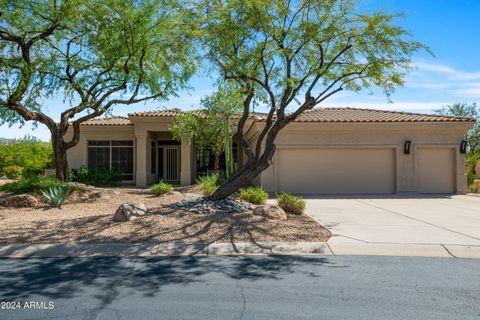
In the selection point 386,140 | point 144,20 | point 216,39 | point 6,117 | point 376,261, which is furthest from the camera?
point 386,140

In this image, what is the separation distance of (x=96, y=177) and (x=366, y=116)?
44.9ft

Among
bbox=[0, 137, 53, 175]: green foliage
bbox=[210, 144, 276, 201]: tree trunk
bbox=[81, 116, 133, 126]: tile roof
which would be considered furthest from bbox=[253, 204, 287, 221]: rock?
bbox=[0, 137, 53, 175]: green foliage

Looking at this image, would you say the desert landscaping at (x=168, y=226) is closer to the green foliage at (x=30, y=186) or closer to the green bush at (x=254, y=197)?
the green bush at (x=254, y=197)

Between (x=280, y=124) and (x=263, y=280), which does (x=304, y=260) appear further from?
(x=280, y=124)

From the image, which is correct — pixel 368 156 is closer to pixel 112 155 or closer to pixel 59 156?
pixel 59 156

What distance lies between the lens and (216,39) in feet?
35.2

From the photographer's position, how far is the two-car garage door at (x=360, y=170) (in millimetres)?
18203

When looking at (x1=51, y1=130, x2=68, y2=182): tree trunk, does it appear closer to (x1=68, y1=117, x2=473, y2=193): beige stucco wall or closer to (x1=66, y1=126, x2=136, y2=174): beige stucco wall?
(x1=66, y1=126, x2=136, y2=174): beige stucco wall

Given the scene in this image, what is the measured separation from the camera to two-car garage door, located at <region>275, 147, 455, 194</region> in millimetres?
18203

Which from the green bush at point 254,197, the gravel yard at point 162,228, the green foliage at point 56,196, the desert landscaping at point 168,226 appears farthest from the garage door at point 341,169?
the green foliage at point 56,196

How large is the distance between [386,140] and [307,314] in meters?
15.1

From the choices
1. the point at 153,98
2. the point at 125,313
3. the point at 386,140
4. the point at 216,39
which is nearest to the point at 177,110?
the point at 153,98

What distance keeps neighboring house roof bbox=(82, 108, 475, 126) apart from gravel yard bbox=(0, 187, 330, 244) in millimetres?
8793

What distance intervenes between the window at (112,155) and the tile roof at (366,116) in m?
9.99
